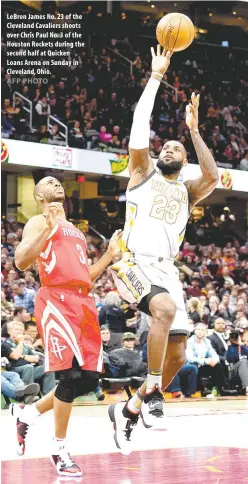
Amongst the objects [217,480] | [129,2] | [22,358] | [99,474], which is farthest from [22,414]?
[129,2]

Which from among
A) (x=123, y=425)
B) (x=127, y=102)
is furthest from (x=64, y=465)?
(x=127, y=102)

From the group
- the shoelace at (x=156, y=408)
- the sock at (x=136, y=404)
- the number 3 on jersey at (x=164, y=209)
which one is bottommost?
the sock at (x=136, y=404)

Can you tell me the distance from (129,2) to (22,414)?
1039 inches

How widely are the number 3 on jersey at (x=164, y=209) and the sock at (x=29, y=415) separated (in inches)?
67.2

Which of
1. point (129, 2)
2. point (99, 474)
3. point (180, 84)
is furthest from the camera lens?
point (129, 2)

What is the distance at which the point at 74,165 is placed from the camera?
875 inches

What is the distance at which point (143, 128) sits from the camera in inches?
259

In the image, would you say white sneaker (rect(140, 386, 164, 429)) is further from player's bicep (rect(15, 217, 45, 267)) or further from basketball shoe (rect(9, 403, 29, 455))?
player's bicep (rect(15, 217, 45, 267))

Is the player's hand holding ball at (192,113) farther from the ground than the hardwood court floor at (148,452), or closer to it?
farther from the ground

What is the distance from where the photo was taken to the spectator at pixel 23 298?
15797mm

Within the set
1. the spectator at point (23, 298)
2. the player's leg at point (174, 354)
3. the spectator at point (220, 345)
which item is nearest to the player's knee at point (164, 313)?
the player's leg at point (174, 354)

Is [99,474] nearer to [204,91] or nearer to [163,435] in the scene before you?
[163,435]

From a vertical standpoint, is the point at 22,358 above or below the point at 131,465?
below

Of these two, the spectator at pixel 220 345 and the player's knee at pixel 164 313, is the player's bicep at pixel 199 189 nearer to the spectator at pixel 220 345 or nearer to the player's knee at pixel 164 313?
the player's knee at pixel 164 313
